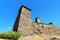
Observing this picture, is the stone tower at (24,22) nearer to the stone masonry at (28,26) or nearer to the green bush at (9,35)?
the stone masonry at (28,26)

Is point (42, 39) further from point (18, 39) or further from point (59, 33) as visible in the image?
point (59, 33)

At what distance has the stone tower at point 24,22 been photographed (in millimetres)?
30373

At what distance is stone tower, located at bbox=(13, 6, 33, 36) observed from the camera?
30373mm

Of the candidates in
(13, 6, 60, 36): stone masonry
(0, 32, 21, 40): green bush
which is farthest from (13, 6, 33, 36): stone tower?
(0, 32, 21, 40): green bush

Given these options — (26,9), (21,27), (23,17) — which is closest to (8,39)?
(21,27)

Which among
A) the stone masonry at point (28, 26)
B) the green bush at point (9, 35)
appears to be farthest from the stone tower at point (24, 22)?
the green bush at point (9, 35)

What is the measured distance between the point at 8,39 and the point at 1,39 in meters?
1.25

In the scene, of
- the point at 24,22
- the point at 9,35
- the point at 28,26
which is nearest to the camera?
the point at 9,35

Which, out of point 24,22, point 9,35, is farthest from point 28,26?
point 9,35

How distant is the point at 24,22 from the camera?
31.4 meters

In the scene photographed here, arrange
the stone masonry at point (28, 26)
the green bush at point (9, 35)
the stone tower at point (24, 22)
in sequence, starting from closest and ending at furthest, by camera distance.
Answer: the green bush at point (9, 35), the stone tower at point (24, 22), the stone masonry at point (28, 26)

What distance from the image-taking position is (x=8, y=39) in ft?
84.9

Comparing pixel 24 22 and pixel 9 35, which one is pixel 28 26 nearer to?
pixel 24 22

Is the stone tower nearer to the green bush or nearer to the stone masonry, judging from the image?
the stone masonry
